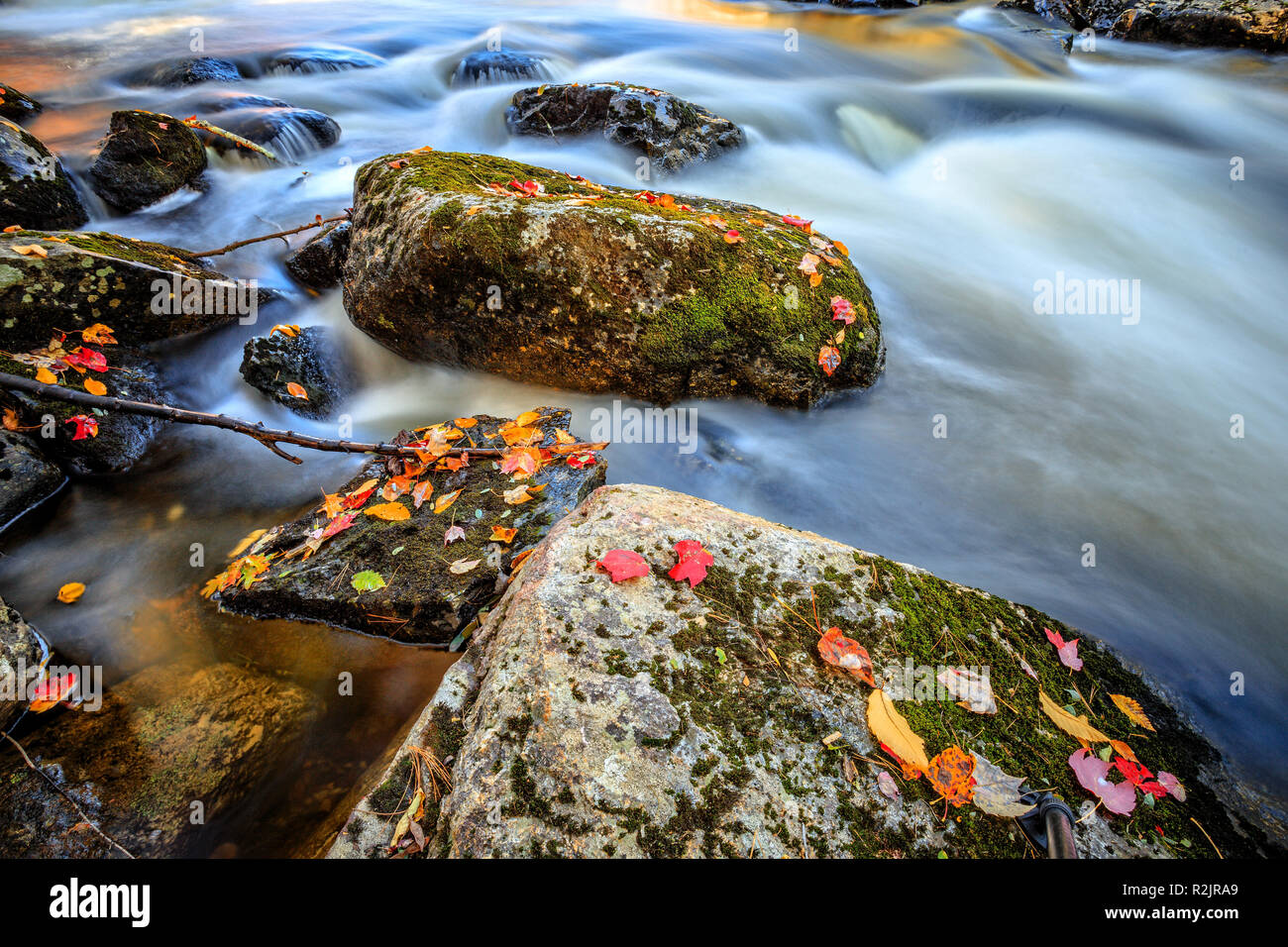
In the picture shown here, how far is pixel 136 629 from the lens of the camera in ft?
11.1

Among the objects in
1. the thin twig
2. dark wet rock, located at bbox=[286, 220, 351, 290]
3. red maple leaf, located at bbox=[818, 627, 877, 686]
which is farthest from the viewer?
dark wet rock, located at bbox=[286, 220, 351, 290]

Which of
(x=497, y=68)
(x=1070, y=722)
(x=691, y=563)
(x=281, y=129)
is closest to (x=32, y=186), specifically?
(x=281, y=129)

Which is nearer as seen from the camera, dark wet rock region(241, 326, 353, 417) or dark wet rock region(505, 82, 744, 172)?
dark wet rock region(241, 326, 353, 417)

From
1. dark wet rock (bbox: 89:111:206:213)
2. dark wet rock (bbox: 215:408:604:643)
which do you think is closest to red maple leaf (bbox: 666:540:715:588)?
dark wet rock (bbox: 215:408:604:643)

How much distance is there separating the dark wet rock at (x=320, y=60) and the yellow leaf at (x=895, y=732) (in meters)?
15.3

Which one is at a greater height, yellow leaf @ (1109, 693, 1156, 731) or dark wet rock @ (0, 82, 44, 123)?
dark wet rock @ (0, 82, 44, 123)

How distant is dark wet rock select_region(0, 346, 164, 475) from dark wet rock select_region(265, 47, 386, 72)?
34.4 ft

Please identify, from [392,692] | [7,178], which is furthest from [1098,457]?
[7,178]

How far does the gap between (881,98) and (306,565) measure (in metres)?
12.5

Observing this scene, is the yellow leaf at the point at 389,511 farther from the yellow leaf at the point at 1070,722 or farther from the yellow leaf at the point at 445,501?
the yellow leaf at the point at 1070,722

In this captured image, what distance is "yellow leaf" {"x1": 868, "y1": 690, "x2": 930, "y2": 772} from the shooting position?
5.72ft

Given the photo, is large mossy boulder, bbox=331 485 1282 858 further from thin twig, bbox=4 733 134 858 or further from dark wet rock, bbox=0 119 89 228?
dark wet rock, bbox=0 119 89 228

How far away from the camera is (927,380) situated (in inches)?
207
